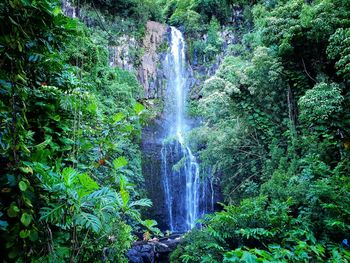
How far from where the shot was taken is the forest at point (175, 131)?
144 centimetres

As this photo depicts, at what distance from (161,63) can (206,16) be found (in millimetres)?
4316

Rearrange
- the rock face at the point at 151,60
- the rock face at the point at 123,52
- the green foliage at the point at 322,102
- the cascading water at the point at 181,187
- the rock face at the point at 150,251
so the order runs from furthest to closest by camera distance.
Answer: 1. the rock face at the point at 151,60
2. the rock face at the point at 123,52
3. the cascading water at the point at 181,187
4. the rock face at the point at 150,251
5. the green foliage at the point at 322,102

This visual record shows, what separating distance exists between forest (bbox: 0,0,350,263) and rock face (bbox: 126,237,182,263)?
0.20ft

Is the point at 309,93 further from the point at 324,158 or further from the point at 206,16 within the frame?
the point at 206,16

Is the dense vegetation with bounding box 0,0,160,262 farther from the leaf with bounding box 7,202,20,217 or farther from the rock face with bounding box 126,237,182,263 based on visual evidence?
the rock face with bounding box 126,237,182,263

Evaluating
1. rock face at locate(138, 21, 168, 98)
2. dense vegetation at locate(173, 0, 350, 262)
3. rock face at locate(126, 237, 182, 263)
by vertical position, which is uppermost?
rock face at locate(138, 21, 168, 98)

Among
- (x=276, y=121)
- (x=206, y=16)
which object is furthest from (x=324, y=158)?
(x=206, y=16)

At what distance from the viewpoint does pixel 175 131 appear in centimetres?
1330

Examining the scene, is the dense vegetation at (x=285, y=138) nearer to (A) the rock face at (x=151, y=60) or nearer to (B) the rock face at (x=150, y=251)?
(B) the rock face at (x=150, y=251)

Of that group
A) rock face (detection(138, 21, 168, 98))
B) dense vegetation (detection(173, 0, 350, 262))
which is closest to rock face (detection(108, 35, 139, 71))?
rock face (detection(138, 21, 168, 98))

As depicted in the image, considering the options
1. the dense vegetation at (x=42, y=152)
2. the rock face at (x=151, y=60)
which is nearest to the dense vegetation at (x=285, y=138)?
the dense vegetation at (x=42, y=152)

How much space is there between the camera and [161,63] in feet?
47.6

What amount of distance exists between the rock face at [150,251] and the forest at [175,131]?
0.06 m

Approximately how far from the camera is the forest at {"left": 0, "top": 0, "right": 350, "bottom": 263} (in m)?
1.44
